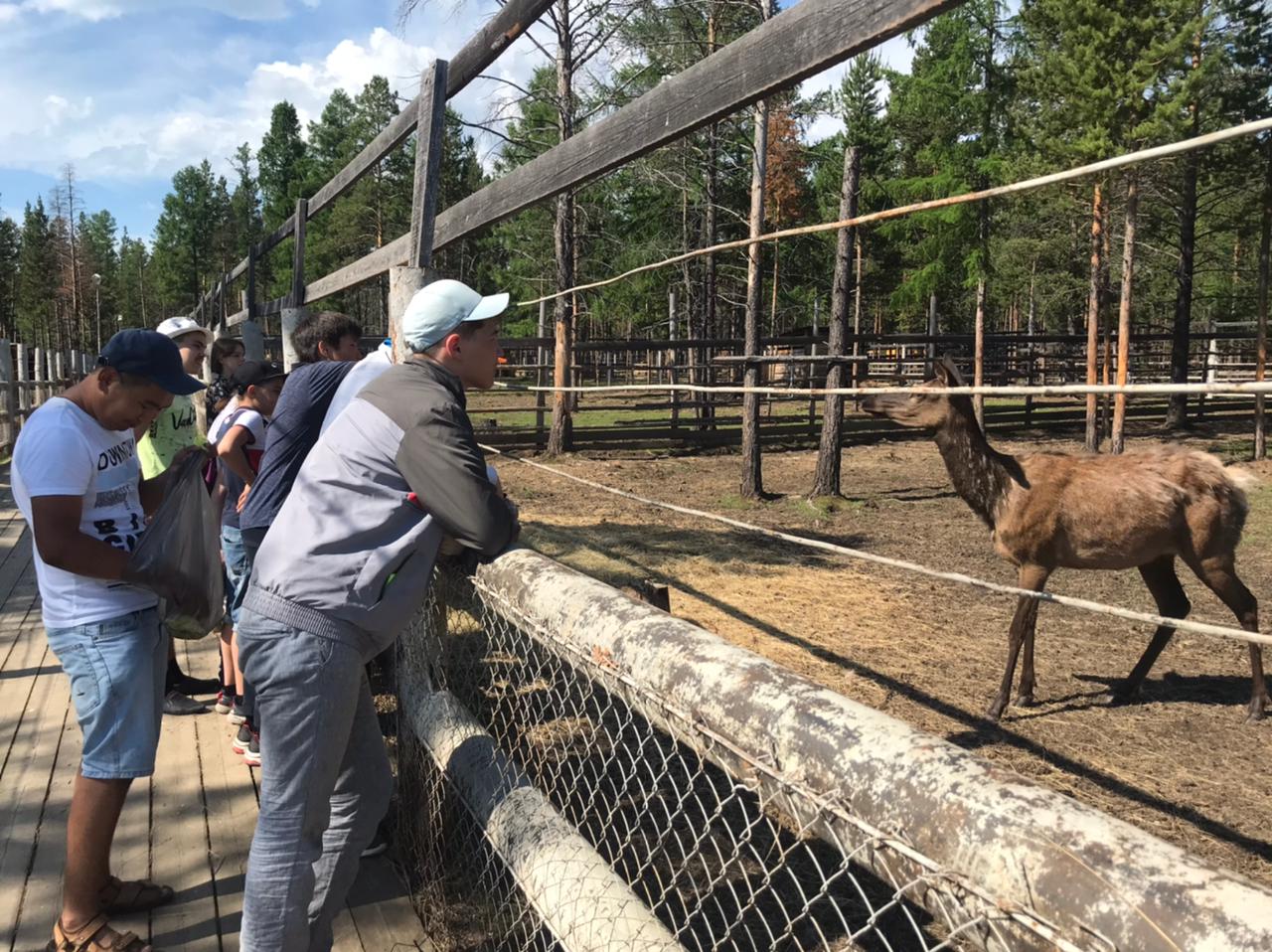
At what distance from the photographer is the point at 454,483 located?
5.74 ft

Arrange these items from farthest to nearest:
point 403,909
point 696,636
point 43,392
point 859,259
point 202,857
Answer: point 859,259 < point 43,392 < point 202,857 < point 403,909 < point 696,636

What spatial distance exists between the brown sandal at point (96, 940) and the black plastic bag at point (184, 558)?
79 centimetres

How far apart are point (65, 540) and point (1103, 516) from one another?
526cm

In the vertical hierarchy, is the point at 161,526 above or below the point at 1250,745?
above

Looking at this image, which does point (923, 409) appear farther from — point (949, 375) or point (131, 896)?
point (131, 896)

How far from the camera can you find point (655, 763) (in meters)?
4.21

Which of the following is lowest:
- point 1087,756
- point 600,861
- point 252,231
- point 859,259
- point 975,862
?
point 1087,756

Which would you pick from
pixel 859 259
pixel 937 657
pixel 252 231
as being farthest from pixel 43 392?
Answer: pixel 252 231

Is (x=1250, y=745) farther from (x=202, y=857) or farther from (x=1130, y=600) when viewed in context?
(x=202, y=857)

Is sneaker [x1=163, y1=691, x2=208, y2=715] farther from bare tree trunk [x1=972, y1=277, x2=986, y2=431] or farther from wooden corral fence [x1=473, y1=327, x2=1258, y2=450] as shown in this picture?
bare tree trunk [x1=972, y1=277, x2=986, y2=431]

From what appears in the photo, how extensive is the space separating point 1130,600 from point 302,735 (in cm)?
743

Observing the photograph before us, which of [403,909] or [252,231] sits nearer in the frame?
[403,909]

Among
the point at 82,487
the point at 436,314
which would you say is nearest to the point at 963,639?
the point at 436,314

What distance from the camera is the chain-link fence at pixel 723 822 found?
31.8 inches
